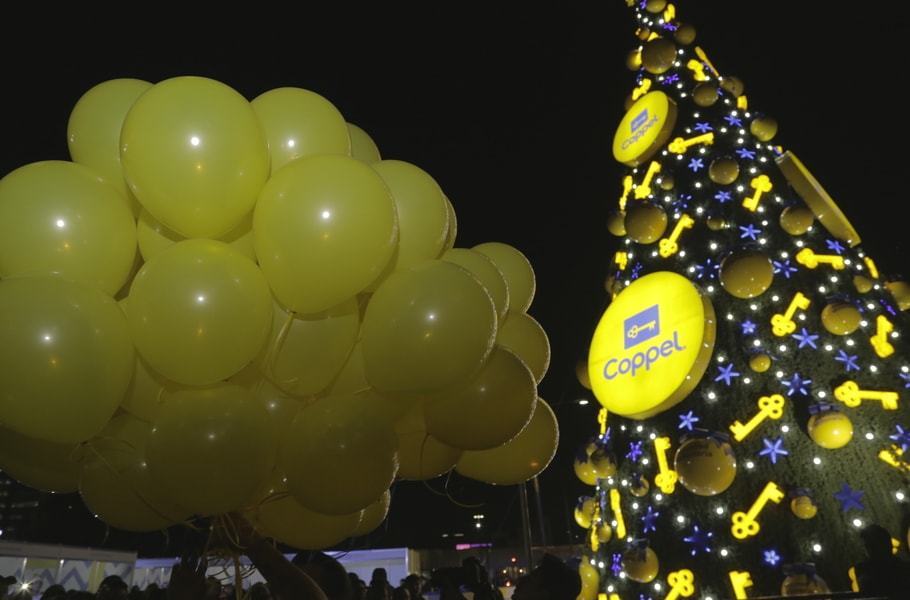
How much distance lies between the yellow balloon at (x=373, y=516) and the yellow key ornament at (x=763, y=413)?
133 inches

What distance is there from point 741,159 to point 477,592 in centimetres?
507

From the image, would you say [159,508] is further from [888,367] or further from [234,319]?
[888,367]

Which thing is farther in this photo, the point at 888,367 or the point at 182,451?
the point at 888,367

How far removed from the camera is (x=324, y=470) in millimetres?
2297

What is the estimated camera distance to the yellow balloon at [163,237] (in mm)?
2504

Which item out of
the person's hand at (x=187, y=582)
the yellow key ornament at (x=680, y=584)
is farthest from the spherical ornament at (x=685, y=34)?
the person's hand at (x=187, y=582)

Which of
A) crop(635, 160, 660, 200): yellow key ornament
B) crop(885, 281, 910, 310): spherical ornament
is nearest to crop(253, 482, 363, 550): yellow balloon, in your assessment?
crop(635, 160, 660, 200): yellow key ornament

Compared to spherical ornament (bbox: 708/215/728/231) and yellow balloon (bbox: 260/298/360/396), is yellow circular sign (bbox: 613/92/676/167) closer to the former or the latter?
spherical ornament (bbox: 708/215/728/231)

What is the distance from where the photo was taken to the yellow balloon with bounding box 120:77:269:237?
2.13m

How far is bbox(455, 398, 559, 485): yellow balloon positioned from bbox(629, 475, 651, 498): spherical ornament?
2911 millimetres

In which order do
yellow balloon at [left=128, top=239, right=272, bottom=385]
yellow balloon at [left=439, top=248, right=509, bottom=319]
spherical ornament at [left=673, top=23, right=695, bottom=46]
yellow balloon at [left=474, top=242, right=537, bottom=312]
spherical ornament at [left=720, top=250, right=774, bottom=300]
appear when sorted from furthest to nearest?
spherical ornament at [left=673, top=23, right=695, bottom=46]
spherical ornament at [left=720, top=250, right=774, bottom=300]
yellow balloon at [left=474, top=242, right=537, bottom=312]
yellow balloon at [left=439, top=248, right=509, bottom=319]
yellow balloon at [left=128, top=239, right=272, bottom=385]

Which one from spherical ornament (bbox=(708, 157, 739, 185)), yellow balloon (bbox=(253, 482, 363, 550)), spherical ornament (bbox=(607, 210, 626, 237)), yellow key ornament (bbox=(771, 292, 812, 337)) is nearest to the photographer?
yellow balloon (bbox=(253, 482, 363, 550))

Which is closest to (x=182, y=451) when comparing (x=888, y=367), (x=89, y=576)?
(x=888, y=367)

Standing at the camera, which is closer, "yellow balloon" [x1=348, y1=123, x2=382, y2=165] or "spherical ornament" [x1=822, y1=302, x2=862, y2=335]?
"yellow balloon" [x1=348, y1=123, x2=382, y2=165]
